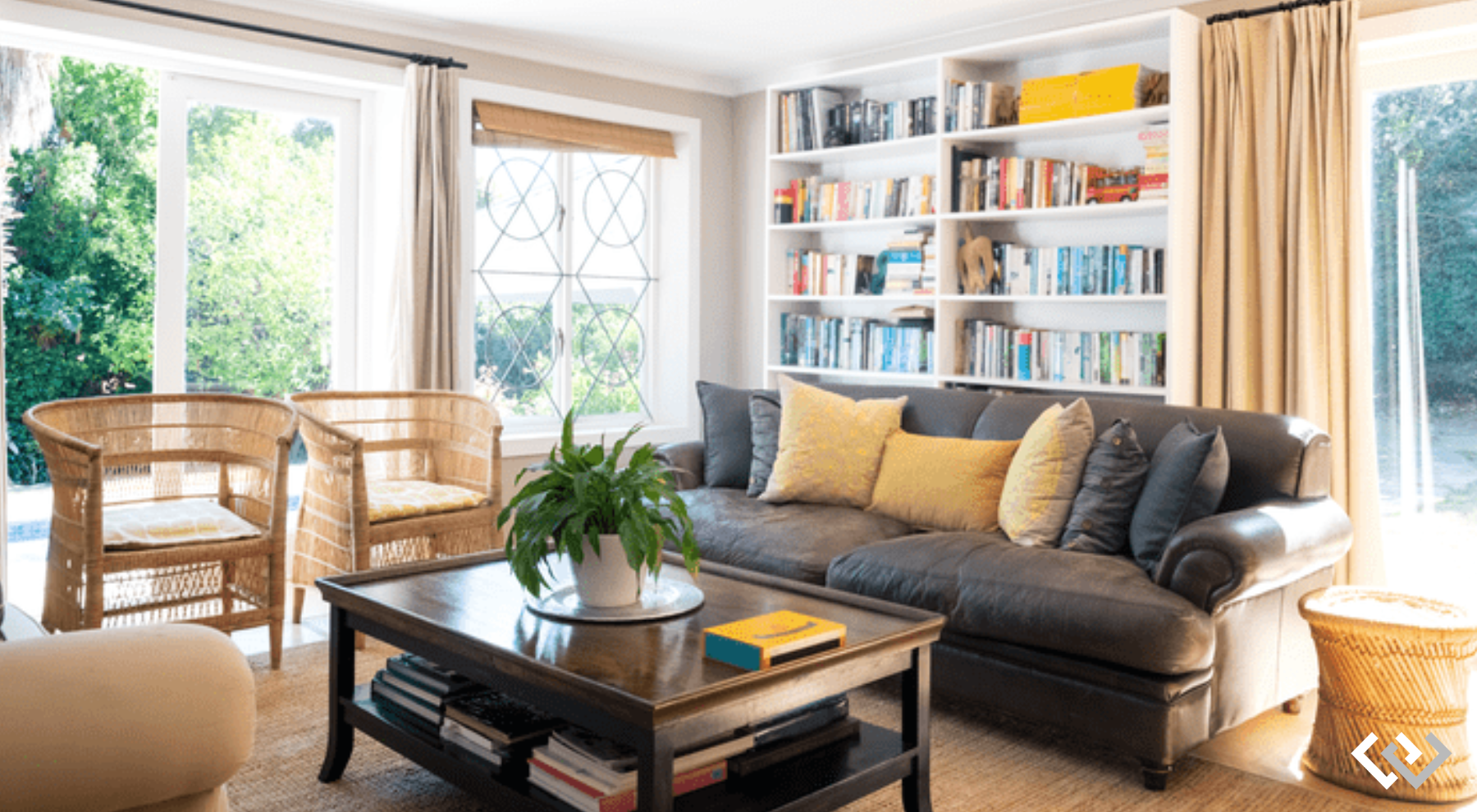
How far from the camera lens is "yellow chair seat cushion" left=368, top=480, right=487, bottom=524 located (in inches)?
149

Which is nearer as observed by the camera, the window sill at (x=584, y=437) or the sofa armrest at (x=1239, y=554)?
the sofa armrest at (x=1239, y=554)

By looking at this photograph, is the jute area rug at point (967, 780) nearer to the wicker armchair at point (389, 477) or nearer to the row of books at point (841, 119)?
the wicker armchair at point (389, 477)

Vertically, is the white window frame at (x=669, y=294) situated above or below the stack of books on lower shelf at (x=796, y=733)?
above

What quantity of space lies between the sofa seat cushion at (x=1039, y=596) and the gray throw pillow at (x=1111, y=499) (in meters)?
0.08

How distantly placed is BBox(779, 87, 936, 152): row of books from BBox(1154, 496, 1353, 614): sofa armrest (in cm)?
262

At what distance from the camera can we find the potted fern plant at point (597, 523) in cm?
230

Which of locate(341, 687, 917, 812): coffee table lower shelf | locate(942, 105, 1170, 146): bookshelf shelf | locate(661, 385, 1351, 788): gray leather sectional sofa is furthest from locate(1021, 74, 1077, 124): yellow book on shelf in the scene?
locate(341, 687, 917, 812): coffee table lower shelf

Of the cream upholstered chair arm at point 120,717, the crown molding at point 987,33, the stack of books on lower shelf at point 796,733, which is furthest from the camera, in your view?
the crown molding at point 987,33

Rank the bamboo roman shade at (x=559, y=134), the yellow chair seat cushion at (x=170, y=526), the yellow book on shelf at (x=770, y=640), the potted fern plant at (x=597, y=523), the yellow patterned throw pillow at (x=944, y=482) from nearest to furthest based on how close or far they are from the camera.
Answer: the yellow book on shelf at (x=770, y=640) → the potted fern plant at (x=597, y=523) → the yellow chair seat cushion at (x=170, y=526) → the yellow patterned throw pillow at (x=944, y=482) → the bamboo roman shade at (x=559, y=134)

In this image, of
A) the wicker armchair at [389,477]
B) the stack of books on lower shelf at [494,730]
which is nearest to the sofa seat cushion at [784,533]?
the wicker armchair at [389,477]

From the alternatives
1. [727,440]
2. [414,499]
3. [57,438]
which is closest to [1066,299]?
[727,440]

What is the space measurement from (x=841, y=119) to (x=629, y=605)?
3511 mm

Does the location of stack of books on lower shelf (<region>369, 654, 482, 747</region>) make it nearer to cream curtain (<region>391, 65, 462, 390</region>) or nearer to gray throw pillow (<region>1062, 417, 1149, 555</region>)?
gray throw pillow (<region>1062, 417, 1149, 555</region>)

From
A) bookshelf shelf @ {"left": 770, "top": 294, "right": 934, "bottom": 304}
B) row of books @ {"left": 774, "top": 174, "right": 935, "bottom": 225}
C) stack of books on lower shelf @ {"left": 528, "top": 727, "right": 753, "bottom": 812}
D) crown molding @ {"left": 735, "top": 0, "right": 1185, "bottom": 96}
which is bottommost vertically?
stack of books on lower shelf @ {"left": 528, "top": 727, "right": 753, "bottom": 812}
